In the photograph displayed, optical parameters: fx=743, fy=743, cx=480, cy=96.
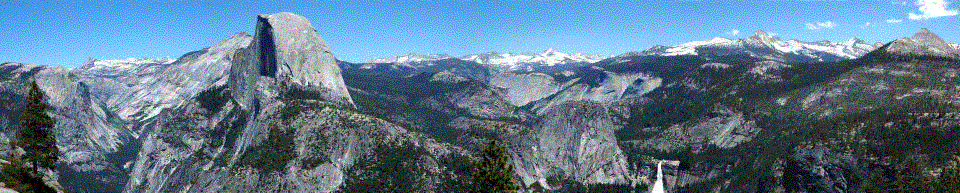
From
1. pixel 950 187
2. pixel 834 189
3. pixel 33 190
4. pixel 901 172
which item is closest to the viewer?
pixel 33 190

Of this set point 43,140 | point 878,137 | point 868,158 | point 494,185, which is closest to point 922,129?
point 878,137

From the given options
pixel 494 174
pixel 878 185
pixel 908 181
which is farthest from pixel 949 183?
pixel 494 174

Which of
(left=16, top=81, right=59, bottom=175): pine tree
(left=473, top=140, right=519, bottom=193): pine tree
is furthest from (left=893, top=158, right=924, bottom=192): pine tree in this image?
(left=16, top=81, right=59, bottom=175): pine tree

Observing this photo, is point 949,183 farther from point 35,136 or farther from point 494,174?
point 35,136

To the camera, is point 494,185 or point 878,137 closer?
point 494,185

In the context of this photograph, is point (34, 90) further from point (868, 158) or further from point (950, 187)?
point (868, 158)

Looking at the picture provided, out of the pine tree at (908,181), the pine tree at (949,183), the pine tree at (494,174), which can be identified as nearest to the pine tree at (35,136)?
the pine tree at (494,174)

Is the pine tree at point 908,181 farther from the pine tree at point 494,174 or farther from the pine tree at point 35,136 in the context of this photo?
the pine tree at point 35,136

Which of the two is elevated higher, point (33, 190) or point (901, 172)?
point (33, 190)

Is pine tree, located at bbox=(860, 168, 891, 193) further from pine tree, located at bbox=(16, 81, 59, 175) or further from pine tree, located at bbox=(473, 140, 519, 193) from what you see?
pine tree, located at bbox=(16, 81, 59, 175)
